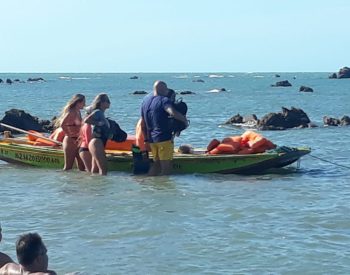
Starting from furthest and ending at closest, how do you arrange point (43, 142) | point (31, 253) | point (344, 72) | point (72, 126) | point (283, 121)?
point (344, 72) → point (283, 121) → point (43, 142) → point (72, 126) → point (31, 253)

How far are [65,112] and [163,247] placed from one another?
19.6ft

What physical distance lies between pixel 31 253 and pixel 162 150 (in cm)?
868

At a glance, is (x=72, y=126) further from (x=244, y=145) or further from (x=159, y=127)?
(x=244, y=145)

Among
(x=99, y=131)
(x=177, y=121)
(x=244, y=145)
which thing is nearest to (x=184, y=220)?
(x=177, y=121)

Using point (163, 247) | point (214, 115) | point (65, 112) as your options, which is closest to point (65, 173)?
point (65, 112)

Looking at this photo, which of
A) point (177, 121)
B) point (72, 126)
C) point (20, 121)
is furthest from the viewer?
point (20, 121)

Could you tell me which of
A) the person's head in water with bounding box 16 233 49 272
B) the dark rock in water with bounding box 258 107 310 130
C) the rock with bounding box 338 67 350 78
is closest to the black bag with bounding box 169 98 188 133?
the person's head in water with bounding box 16 233 49 272

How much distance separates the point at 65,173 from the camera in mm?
14977

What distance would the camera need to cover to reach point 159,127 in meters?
14.0

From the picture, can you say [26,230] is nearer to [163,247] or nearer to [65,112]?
[163,247]

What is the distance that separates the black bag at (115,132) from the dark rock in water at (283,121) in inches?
577

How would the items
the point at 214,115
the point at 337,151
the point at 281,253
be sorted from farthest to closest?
the point at 214,115, the point at 337,151, the point at 281,253

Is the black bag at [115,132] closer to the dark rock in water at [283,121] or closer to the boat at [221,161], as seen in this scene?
the boat at [221,161]

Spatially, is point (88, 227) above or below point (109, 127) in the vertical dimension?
below
